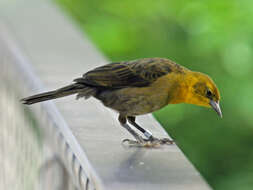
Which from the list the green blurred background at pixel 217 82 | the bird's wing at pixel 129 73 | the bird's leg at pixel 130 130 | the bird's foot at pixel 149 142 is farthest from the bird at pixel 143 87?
the green blurred background at pixel 217 82

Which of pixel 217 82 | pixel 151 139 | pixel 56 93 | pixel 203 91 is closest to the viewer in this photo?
pixel 151 139

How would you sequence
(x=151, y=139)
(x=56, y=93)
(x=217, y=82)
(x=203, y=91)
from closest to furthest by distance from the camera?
(x=151, y=139) → (x=56, y=93) → (x=203, y=91) → (x=217, y=82)

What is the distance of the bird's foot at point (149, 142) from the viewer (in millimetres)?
2595

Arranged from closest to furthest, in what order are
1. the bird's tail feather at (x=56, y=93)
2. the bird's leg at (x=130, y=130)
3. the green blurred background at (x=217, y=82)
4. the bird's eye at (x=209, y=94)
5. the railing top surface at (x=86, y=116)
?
the railing top surface at (x=86, y=116)
the bird's leg at (x=130, y=130)
the bird's tail feather at (x=56, y=93)
the bird's eye at (x=209, y=94)
the green blurred background at (x=217, y=82)

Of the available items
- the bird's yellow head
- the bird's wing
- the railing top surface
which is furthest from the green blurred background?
the bird's wing

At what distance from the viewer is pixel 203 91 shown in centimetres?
341

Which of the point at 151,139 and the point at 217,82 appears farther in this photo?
the point at 217,82

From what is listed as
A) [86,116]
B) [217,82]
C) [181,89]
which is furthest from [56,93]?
[217,82]

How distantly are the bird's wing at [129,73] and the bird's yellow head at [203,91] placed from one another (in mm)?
150

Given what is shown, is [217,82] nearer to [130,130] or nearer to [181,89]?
[181,89]

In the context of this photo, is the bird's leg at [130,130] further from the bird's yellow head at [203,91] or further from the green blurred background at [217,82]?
the green blurred background at [217,82]

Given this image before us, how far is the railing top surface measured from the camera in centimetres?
210

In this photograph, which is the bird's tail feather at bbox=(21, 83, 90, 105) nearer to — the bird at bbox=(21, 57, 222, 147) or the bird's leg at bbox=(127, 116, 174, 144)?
the bird at bbox=(21, 57, 222, 147)

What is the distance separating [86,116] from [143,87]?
677mm
